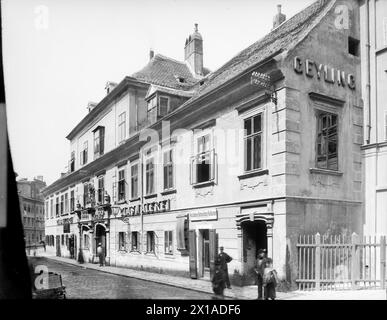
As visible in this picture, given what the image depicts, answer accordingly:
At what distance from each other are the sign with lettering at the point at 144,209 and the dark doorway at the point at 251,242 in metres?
1.46

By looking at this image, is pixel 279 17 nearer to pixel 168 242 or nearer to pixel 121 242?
pixel 168 242

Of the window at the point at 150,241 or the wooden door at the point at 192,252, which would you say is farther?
the window at the point at 150,241

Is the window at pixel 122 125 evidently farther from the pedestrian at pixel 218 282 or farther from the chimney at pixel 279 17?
the chimney at pixel 279 17

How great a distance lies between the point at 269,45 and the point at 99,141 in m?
3.75

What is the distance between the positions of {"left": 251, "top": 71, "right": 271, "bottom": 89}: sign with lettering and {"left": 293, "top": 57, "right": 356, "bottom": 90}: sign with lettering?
508mm

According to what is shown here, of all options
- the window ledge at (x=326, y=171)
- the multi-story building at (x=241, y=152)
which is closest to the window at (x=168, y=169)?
the multi-story building at (x=241, y=152)

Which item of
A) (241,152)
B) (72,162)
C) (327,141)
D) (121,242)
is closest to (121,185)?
(72,162)

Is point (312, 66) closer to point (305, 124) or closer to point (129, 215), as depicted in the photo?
point (305, 124)

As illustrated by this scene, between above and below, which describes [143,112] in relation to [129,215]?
above

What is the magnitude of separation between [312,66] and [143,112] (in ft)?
10.2

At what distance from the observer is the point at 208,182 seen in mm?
7223

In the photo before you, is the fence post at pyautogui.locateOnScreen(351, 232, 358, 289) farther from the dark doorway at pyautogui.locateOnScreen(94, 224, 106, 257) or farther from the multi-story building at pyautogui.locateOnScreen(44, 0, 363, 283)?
the dark doorway at pyautogui.locateOnScreen(94, 224, 106, 257)

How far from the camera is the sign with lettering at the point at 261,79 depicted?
6.93 meters

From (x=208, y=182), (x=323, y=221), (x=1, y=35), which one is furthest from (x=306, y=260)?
(x=1, y=35)
